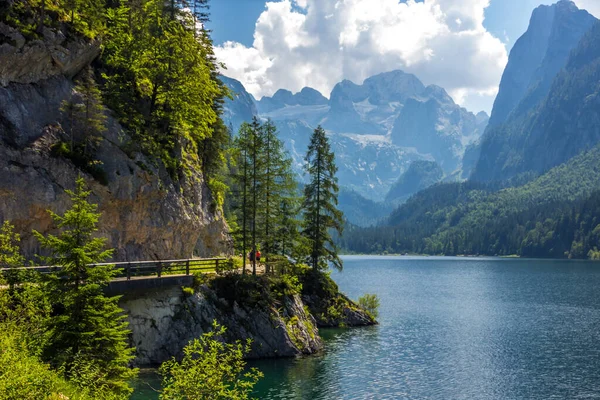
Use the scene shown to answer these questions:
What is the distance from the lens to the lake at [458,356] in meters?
36.4

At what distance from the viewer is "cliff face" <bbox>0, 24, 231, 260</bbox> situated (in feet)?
113

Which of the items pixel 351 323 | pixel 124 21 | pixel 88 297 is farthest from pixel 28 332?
pixel 351 323

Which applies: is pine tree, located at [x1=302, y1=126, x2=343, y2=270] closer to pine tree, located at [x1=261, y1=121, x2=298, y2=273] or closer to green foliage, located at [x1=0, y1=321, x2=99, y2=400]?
pine tree, located at [x1=261, y1=121, x2=298, y2=273]

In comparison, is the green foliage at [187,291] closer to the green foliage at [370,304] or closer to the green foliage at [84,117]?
the green foliage at [84,117]

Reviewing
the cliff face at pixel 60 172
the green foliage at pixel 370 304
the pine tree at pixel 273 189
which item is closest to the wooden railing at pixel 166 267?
the cliff face at pixel 60 172

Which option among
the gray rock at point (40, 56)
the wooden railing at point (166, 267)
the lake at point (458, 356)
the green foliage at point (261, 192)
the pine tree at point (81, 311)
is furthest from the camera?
the green foliage at point (261, 192)

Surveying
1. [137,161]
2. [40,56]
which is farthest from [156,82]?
[40,56]

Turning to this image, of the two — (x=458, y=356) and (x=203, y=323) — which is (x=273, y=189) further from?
(x=458, y=356)

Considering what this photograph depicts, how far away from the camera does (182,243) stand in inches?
1859

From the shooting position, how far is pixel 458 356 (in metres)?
48.5

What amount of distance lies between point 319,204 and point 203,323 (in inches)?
1148

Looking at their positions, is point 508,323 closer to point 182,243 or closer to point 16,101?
point 182,243

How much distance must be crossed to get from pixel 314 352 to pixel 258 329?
6685mm

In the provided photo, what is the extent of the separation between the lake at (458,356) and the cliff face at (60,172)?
15.3 meters
